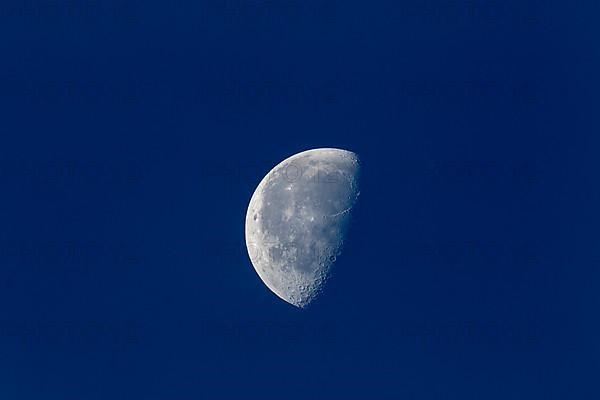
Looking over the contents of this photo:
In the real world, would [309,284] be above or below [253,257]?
below

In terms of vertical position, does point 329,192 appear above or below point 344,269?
above

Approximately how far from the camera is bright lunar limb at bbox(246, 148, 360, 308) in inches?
737

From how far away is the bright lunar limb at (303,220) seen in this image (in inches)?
737

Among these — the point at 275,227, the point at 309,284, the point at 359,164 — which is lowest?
the point at 309,284

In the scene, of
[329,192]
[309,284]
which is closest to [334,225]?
[329,192]

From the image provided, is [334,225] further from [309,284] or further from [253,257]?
[253,257]

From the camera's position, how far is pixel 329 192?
18891 millimetres

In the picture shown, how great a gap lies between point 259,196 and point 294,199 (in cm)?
205

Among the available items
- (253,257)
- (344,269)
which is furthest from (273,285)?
(344,269)

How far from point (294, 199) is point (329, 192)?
108cm

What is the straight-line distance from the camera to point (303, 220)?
18672 millimetres

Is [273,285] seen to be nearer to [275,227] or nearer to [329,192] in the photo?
[275,227]

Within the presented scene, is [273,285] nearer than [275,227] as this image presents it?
No

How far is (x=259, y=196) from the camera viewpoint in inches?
815
